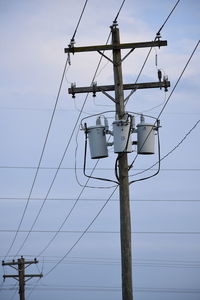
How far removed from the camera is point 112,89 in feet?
55.2

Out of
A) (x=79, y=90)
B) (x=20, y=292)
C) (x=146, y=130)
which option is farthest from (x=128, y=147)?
(x=20, y=292)

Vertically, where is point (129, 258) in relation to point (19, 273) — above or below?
below

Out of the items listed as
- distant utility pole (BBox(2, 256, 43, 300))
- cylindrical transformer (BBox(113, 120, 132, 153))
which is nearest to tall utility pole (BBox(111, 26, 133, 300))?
cylindrical transformer (BBox(113, 120, 132, 153))

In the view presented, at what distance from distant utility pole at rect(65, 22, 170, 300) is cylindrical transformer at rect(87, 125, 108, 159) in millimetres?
347

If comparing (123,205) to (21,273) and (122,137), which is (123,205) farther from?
(21,273)

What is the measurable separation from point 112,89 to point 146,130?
3.96 feet

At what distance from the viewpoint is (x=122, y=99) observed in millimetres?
16438

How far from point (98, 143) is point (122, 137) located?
0.60m

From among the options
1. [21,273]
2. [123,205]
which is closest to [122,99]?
[123,205]

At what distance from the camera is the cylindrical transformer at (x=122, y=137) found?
627 inches

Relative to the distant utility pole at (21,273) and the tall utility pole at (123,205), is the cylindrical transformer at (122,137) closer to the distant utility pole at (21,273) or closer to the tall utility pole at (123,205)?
the tall utility pole at (123,205)

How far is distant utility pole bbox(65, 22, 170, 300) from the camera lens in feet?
51.8

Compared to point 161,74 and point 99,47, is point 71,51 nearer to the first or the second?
point 99,47

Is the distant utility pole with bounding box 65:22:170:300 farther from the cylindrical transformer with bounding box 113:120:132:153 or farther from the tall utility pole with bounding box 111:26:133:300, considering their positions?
the cylindrical transformer with bounding box 113:120:132:153
